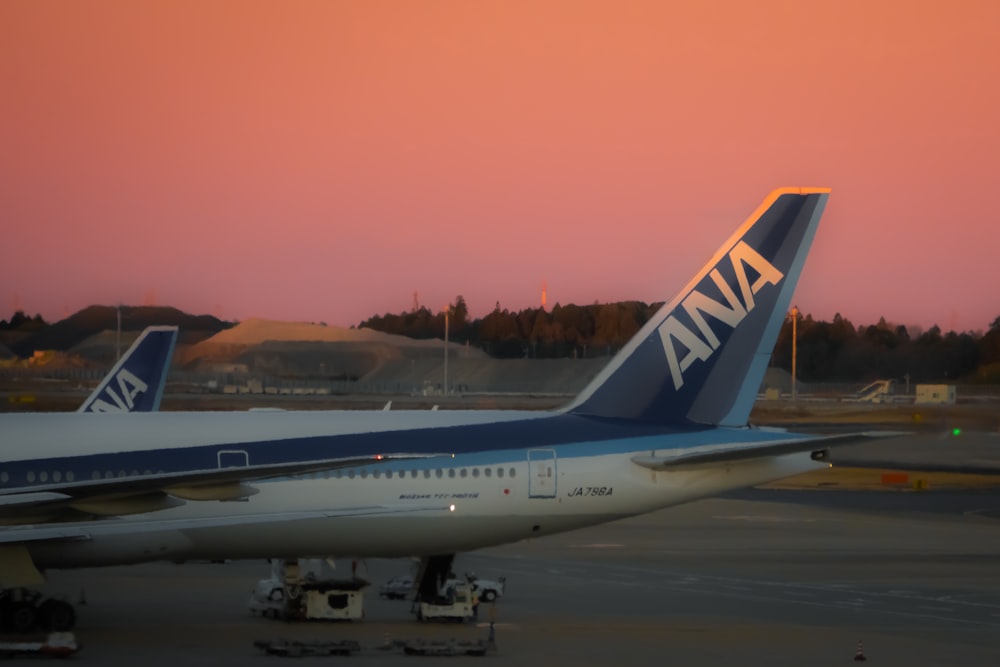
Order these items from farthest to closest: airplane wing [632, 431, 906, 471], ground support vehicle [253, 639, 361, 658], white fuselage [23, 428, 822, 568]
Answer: white fuselage [23, 428, 822, 568] < airplane wing [632, 431, 906, 471] < ground support vehicle [253, 639, 361, 658]

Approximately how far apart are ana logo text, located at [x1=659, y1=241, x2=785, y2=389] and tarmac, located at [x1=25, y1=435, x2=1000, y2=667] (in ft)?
16.9

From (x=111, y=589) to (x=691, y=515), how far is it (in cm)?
2550

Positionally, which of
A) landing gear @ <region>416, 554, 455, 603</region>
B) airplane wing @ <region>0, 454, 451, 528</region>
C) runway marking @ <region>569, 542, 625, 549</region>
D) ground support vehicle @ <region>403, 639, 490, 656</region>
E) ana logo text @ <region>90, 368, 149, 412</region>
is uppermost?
ana logo text @ <region>90, 368, 149, 412</region>

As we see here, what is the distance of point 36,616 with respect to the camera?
28453 millimetres

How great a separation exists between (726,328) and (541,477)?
485 centimetres

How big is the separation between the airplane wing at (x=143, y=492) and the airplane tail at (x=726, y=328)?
646cm

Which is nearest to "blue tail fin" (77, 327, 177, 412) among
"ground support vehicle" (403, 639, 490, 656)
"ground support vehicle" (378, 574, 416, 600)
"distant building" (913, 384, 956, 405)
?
"ground support vehicle" (378, 574, 416, 600)

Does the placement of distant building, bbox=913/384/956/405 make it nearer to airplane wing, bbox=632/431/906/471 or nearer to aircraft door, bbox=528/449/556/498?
airplane wing, bbox=632/431/906/471

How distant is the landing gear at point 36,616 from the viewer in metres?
28.4

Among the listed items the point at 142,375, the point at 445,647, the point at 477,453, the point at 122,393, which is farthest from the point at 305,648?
the point at 142,375

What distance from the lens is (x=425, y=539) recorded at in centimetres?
3109

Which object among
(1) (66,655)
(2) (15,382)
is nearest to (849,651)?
(1) (66,655)

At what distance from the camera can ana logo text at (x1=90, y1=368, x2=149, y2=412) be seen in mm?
51344

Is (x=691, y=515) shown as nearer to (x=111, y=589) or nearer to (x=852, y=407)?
(x=111, y=589)
